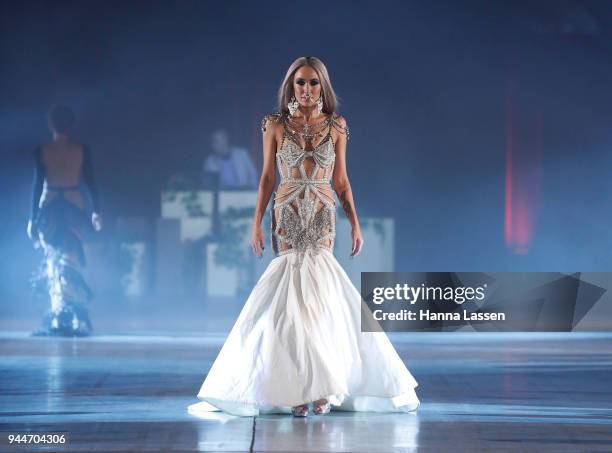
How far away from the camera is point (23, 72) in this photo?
411 inches

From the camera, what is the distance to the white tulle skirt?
4.42 metres

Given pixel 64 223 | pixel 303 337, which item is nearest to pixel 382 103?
pixel 64 223

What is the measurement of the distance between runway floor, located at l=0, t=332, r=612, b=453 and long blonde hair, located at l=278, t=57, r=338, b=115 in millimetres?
1174

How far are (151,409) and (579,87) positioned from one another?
686 centimetres

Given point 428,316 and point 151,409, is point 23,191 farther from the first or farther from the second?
point 151,409

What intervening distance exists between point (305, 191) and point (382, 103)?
19.8 feet

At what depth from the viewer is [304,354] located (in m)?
4.45

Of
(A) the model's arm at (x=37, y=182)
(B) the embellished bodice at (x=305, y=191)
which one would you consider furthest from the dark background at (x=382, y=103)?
(B) the embellished bodice at (x=305, y=191)

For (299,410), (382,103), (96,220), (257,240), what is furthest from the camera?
(382,103)

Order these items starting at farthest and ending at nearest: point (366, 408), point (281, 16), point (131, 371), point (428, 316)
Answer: point (281, 16) → point (428, 316) → point (131, 371) → point (366, 408)

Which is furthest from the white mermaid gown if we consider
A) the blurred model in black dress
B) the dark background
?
the dark background

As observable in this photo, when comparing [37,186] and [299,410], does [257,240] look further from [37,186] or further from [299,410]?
[37,186]

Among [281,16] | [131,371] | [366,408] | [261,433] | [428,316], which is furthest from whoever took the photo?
[281,16]

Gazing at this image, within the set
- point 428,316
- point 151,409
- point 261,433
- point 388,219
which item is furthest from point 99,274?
point 261,433
